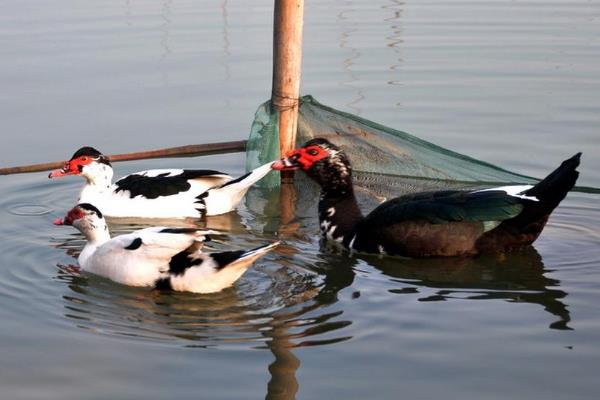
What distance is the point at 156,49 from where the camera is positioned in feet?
50.1

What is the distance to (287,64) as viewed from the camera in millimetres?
10250

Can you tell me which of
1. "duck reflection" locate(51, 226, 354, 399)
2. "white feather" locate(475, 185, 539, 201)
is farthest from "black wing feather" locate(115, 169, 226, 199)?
"white feather" locate(475, 185, 539, 201)

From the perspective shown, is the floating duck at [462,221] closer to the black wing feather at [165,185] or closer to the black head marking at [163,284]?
the black head marking at [163,284]

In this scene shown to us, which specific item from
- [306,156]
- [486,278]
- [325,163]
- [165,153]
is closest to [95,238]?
[306,156]

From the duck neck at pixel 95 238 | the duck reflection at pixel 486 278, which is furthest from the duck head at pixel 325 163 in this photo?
the duck neck at pixel 95 238

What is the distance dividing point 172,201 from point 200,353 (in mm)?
3741

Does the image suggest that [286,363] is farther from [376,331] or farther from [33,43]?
[33,43]

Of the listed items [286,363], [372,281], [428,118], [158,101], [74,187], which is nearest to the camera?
[286,363]

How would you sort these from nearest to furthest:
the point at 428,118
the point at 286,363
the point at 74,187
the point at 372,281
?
the point at 286,363 < the point at 372,281 < the point at 74,187 < the point at 428,118

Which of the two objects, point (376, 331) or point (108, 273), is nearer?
point (376, 331)

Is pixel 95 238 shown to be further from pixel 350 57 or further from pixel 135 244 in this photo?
pixel 350 57

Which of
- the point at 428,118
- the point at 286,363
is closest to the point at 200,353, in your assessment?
the point at 286,363

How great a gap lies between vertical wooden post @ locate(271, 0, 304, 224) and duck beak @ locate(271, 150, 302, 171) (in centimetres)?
64

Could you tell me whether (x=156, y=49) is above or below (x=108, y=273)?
above
